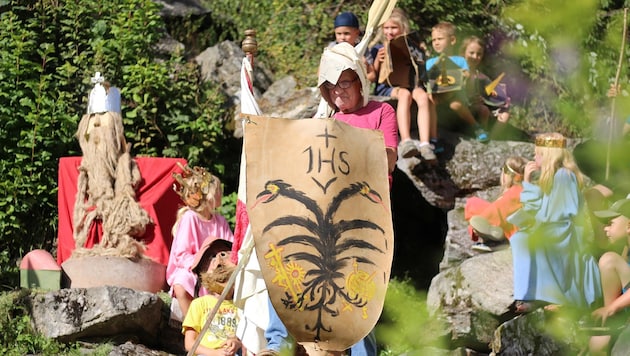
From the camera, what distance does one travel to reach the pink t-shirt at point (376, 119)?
189 inches

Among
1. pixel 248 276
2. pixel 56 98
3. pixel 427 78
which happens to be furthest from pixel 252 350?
pixel 56 98

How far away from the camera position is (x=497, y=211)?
7508 millimetres

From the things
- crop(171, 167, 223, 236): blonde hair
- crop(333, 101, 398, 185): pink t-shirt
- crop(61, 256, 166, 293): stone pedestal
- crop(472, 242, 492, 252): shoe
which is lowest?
crop(61, 256, 166, 293): stone pedestal

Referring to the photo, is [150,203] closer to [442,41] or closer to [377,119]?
[442,41]

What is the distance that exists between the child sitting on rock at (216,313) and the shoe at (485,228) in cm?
226

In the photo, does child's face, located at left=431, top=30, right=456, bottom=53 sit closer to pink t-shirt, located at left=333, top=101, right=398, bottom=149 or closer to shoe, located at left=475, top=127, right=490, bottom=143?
shoe, located at left=475, top=127, right=490, bottom=143

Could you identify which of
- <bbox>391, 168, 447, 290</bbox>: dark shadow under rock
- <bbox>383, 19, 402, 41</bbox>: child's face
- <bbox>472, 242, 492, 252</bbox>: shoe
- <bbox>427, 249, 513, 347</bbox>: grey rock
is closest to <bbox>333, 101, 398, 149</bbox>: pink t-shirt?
<bbox>427, 249, 513, 347</bbox>: grey rock

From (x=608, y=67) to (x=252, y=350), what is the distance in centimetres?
346

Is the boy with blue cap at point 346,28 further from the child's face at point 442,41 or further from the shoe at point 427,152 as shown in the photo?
the child's face at point 442,41

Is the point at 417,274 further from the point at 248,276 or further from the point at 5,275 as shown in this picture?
the point at 248,276

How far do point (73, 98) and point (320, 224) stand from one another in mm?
5845

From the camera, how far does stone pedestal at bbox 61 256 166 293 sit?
7.07m

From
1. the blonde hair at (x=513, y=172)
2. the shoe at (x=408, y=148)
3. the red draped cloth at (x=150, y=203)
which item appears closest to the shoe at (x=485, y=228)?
the blonde hair at (x=513, y=172)

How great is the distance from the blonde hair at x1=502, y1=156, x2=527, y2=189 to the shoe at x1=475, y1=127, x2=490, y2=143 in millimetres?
1313
